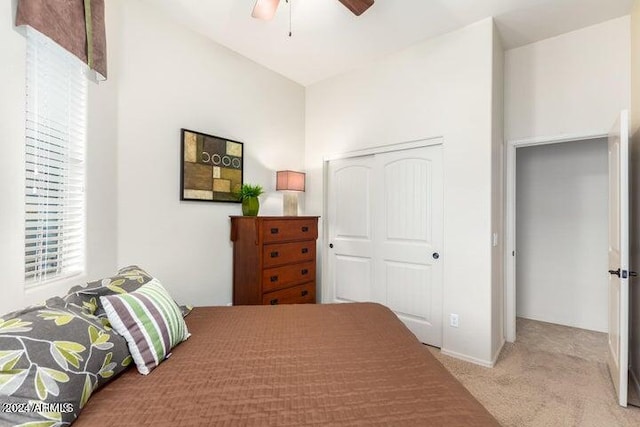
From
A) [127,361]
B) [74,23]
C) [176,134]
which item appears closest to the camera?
[127,361]

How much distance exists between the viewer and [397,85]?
3045 mm

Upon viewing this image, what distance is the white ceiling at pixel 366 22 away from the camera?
2.31 metres

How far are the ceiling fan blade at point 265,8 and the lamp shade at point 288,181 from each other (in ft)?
5.09

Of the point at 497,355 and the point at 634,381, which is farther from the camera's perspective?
the point at 497,355

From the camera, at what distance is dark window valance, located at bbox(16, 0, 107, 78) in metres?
1.37

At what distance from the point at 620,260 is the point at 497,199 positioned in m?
0.91

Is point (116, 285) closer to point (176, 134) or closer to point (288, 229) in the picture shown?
point (176, 134)

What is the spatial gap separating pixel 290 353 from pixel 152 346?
53cm

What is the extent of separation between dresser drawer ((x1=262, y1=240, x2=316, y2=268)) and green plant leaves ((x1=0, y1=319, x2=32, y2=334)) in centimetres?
183

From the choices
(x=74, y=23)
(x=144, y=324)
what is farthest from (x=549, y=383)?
(x=74, y=23)

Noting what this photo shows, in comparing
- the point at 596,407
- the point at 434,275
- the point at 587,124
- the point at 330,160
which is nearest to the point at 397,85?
the point at 330,160

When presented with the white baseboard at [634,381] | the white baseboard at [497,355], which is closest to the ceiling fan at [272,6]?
the white baseboard at [497,355]

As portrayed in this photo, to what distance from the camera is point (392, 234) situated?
10.2ft

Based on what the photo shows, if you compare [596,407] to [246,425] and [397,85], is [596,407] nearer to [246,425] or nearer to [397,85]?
[246,425]
